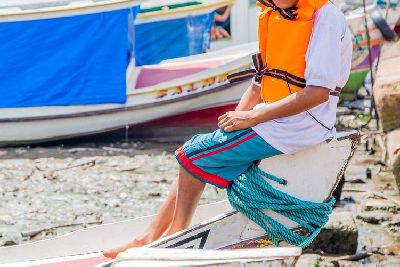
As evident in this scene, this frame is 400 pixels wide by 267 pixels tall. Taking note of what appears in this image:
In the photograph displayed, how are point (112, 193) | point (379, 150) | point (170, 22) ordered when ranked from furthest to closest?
1. point (170, 22)
2. point (379, 150)
3. point (112, 193)

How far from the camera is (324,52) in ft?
13.0

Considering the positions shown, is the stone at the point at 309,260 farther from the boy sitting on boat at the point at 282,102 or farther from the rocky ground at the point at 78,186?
the boy sitting on boat at the point at 282,102

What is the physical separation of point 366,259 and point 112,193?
3.09m

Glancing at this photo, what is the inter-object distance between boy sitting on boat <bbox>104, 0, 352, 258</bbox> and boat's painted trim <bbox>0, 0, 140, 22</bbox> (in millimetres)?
6846

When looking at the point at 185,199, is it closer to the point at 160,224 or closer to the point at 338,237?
the point at 160,224

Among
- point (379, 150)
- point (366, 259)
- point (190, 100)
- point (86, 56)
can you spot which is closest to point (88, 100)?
point (86, 56)

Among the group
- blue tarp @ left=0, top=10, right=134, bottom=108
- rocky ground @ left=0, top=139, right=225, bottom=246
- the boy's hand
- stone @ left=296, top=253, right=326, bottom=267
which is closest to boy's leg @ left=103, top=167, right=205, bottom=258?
the boy's hand

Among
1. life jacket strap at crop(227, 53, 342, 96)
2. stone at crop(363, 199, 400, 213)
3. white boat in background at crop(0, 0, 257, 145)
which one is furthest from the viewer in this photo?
white boat in background at crop(0, 0, 257, 145)

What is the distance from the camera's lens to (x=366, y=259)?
6.71 metres

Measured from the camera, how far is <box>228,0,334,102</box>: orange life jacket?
13.2 feet

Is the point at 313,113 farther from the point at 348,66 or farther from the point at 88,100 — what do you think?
the point at 88,100

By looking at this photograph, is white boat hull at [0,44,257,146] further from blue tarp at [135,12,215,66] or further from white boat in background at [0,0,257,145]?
blue tarp at [135,12,215,66]

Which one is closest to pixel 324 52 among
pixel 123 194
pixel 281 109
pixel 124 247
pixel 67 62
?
pixel 281 109

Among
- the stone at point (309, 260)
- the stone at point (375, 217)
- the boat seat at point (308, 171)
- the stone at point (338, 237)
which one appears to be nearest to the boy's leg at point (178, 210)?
the boat seat at point (308, 171)
